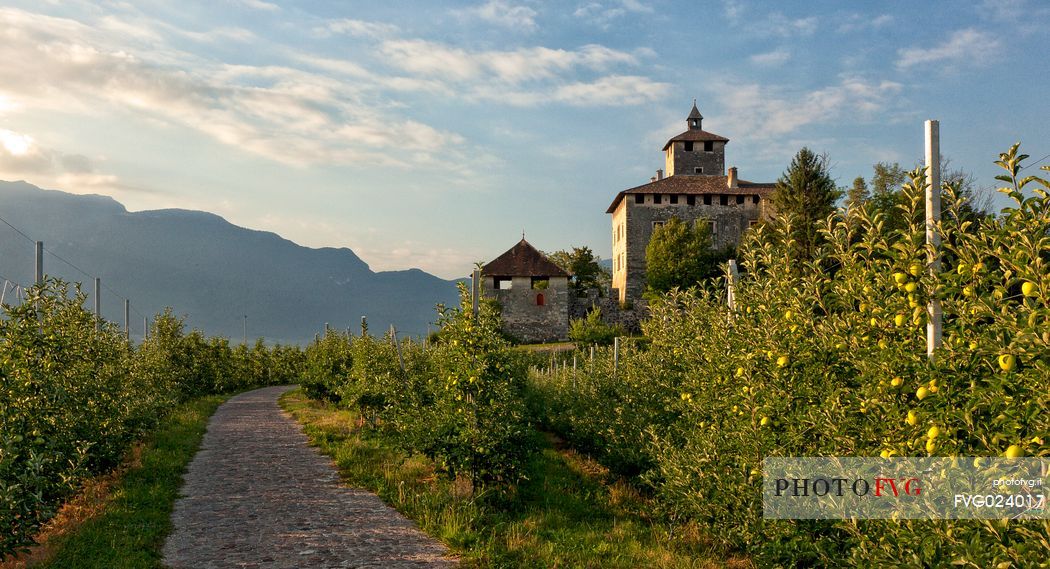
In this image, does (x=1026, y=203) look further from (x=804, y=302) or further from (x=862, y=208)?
(x=804, y=302)

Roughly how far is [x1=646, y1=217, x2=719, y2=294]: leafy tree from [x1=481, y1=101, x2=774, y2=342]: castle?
134 inches

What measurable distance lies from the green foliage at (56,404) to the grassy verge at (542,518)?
407 centimetres

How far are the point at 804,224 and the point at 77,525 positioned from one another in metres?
35.5

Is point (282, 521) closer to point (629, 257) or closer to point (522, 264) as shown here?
point (522, 264)

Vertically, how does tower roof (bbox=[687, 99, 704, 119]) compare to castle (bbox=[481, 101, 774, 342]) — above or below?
above

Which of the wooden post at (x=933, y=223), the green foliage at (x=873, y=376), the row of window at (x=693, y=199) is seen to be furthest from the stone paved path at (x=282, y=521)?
the row of window at (x=693, y=199)

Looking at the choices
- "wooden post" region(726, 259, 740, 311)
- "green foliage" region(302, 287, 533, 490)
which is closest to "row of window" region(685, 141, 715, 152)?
"green foliage" region(302, 287, 533, 490)

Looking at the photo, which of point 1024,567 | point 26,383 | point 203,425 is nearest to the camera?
point 1024,567

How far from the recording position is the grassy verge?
736 centimetres

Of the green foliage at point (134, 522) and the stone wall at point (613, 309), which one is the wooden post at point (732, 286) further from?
the stone wall at point (613, 309)

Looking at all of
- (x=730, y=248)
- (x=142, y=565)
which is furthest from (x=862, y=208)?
(x=730, y=248)

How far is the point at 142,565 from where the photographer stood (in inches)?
270

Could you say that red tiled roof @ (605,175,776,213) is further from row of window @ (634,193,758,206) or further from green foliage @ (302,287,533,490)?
green foliage @ (302,287,533,490)

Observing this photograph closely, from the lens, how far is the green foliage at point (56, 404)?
6.61 metres
